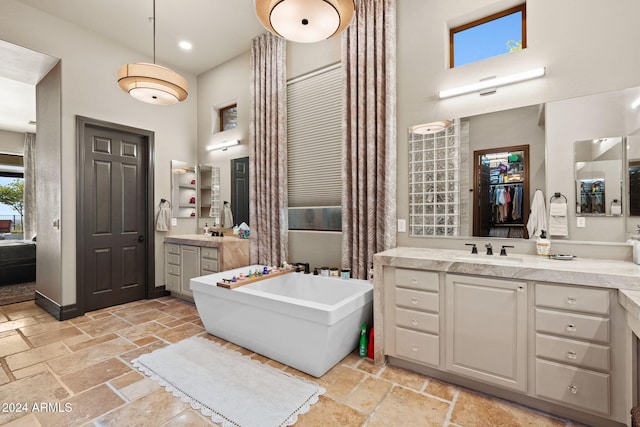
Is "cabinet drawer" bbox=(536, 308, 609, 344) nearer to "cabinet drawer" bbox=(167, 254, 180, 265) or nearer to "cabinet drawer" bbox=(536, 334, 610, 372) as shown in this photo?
Answer: "cabinet drawer" bbox=(536, 334, 610, 372)

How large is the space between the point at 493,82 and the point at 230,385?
3240 millimetres

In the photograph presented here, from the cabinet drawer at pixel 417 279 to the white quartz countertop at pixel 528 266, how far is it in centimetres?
5

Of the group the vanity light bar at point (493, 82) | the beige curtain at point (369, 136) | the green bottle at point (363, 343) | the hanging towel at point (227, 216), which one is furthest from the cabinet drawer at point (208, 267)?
the vanity light bar at point (493, 82)

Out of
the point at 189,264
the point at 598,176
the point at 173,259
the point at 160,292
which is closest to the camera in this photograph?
the point at 598,176

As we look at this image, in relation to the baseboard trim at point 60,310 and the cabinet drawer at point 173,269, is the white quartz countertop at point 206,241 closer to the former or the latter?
the cabinet drawer at point 173,269

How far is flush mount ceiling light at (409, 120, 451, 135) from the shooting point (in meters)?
2.78

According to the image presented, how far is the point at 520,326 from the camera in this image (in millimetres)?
1979

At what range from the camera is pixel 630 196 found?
2.10 meters

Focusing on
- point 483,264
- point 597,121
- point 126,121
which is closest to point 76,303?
point 126,121

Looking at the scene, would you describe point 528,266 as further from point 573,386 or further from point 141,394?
point 141,394

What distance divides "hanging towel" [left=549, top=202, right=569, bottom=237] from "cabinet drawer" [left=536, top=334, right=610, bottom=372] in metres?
0.87

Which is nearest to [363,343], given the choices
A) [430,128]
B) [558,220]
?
[558,220]

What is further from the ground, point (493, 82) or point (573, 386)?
point (493, 82)

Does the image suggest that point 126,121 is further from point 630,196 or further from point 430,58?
point 630,196
